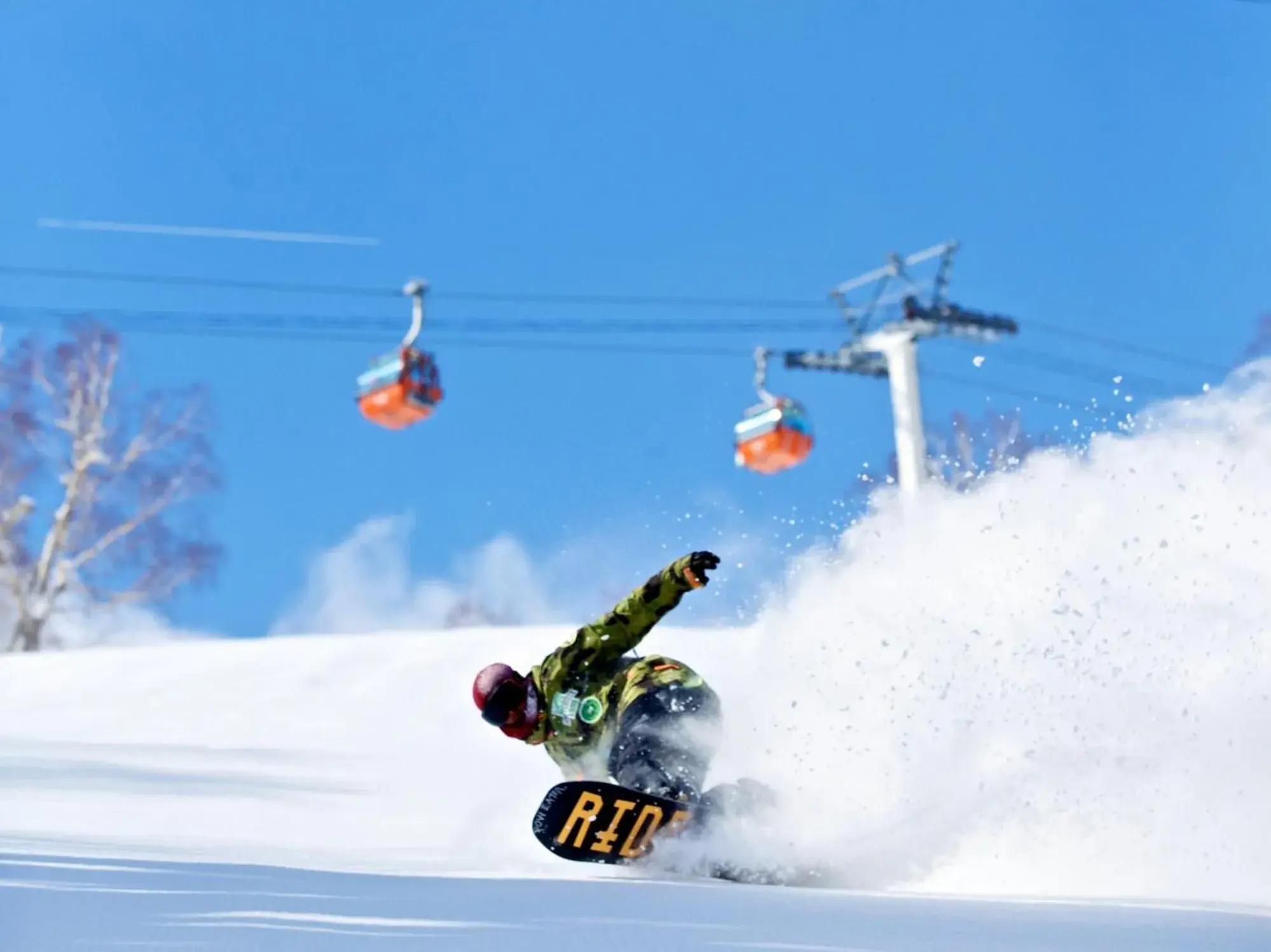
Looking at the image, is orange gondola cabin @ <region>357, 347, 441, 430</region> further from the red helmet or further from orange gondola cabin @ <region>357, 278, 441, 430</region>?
the red helmet

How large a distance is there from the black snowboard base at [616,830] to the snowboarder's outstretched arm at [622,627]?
0.72 meters

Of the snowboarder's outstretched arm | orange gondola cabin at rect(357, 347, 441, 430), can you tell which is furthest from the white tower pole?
the snowboarder's outstretched arm

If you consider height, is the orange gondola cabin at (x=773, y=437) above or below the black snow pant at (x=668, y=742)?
above

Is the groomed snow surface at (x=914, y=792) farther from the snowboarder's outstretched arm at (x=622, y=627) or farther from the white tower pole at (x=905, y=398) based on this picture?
the white tower pole at (x=905, y=398)

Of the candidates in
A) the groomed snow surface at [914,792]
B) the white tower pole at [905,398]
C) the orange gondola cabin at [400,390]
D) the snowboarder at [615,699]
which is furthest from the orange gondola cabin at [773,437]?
the snowboarder at [615,699]

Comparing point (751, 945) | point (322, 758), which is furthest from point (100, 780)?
point (751, 945)

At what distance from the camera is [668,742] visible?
16.4ft

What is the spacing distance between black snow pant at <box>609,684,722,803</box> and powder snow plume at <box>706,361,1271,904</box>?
1.34 feet

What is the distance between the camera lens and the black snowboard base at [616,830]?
4.51 meters

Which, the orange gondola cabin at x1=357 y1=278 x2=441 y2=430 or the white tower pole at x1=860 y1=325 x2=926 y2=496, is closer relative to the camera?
the orange gondola cabin at x1=357 y1=278 x2=441 y2=430

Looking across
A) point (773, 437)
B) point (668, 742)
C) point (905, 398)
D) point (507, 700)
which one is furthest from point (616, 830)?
point (905, 398)

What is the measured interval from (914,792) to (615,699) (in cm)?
115

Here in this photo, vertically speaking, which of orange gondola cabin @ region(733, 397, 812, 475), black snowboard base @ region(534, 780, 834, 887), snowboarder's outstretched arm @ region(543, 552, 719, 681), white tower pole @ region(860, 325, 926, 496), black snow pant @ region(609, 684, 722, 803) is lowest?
black snowboard base @ region(534, 780, 834, 887)

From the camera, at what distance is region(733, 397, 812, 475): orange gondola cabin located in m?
16.4
